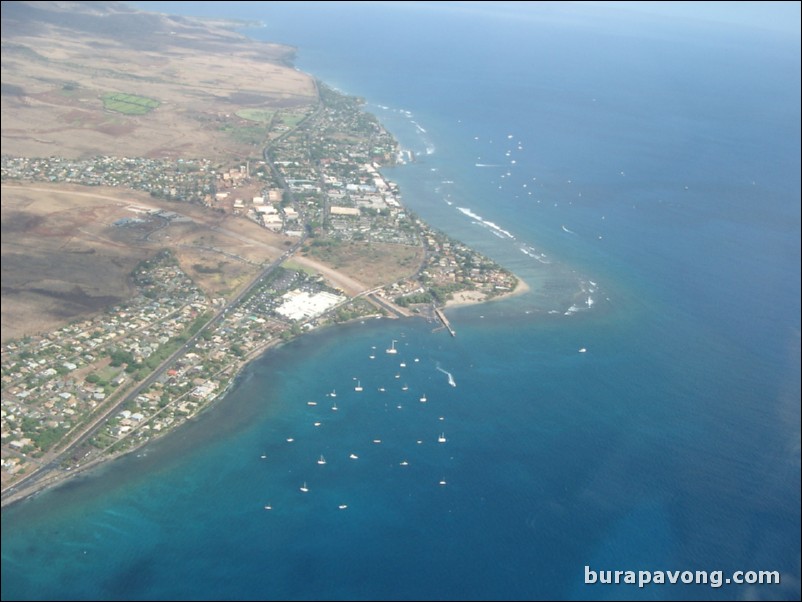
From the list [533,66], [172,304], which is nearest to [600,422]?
[172,304]

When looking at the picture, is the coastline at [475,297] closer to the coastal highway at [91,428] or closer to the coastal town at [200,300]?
the coastal town at [200,300]

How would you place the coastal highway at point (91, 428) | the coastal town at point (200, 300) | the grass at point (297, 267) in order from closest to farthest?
the coastal highway at point (91, 428)
the coastal town at point (200, 300)
the grass at point (297, 267)

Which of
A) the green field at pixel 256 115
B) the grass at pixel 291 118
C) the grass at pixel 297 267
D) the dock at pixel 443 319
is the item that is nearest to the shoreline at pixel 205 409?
the dock at pixel 443 319

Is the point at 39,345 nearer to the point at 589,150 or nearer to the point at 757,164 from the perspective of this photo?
the point at 589,150

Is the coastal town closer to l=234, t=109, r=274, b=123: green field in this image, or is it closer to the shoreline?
the shoreline

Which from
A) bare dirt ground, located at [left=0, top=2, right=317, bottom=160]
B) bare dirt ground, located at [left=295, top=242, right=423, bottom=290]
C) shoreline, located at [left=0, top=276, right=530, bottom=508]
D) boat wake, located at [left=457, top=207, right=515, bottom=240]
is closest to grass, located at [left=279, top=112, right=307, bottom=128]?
bare dirt ground, located at [left=0, top=2, right=317, bottom=160]

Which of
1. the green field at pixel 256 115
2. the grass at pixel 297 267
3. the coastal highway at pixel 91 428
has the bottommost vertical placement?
the coastal highway at pixel 91 428
